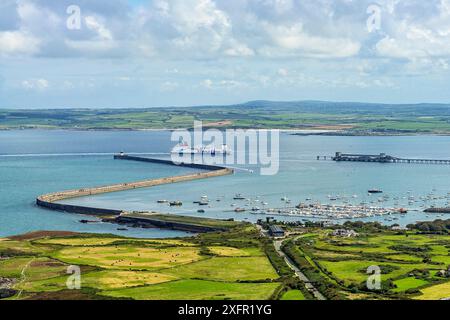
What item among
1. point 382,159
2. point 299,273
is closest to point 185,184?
point 382,159

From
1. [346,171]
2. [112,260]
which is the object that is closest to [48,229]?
[112,260]

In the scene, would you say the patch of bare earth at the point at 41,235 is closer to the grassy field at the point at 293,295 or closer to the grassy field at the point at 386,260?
the grassy field at the point at 386,260

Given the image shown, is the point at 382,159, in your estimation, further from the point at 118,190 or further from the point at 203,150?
the point at 118,190

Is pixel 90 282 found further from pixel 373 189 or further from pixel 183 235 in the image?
pixel 373 189

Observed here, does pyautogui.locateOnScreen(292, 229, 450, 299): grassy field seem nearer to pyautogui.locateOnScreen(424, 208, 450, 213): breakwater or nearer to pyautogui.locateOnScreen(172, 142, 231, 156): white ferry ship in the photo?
pyautogui.locateOnScreen(424, 208, 450, 213): breakwater

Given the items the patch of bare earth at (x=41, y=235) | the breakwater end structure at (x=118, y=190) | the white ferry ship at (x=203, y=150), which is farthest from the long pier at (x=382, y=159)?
the patch of bare earth at (x=41, y=235)
